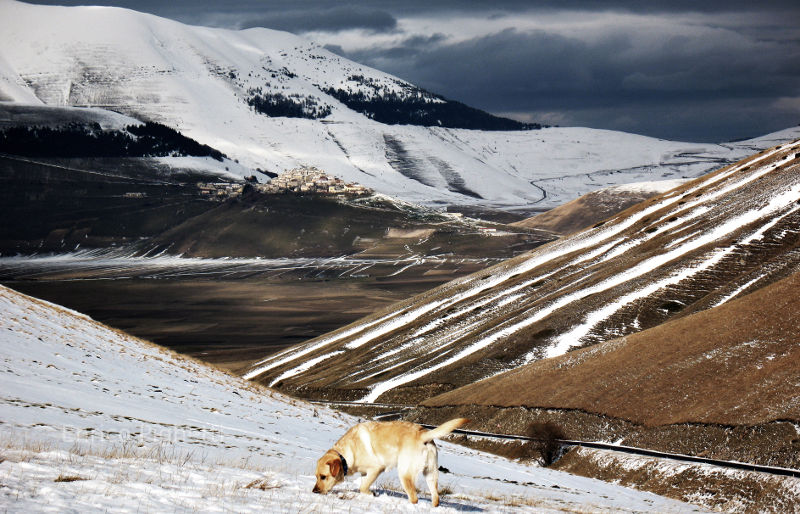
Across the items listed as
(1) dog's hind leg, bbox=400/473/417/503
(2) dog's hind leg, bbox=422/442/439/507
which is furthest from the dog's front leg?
(2) dog's hind leg, bbox=422/442/439/507

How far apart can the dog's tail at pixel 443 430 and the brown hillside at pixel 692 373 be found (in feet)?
94.5

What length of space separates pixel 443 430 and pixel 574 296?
242 ft

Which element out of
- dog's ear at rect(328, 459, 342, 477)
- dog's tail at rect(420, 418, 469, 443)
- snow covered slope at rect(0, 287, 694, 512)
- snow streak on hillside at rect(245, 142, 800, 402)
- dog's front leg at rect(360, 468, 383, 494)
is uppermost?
dog's tail at rect(420, 418, 469, 443)

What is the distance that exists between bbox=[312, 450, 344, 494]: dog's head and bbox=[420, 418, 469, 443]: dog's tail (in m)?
2.07

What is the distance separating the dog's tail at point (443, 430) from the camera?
47.6ft

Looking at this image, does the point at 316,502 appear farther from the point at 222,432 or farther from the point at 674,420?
the point at 674,420

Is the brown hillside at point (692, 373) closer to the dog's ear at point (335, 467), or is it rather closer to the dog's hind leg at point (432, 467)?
the dog's hind leg at point (432, 467)

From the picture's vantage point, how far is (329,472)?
16438 millimetres

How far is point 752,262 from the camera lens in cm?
8056

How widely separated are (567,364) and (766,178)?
65.4 meters

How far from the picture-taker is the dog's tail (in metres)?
14.5

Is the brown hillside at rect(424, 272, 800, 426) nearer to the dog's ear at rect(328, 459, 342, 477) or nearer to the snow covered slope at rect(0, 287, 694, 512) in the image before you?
the snow covered slope at rect(0, 287, 694, 512)

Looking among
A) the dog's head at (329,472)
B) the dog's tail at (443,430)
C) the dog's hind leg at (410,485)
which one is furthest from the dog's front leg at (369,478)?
the dog's tail at (443,430)

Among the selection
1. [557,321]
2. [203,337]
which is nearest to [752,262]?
[557,321]
